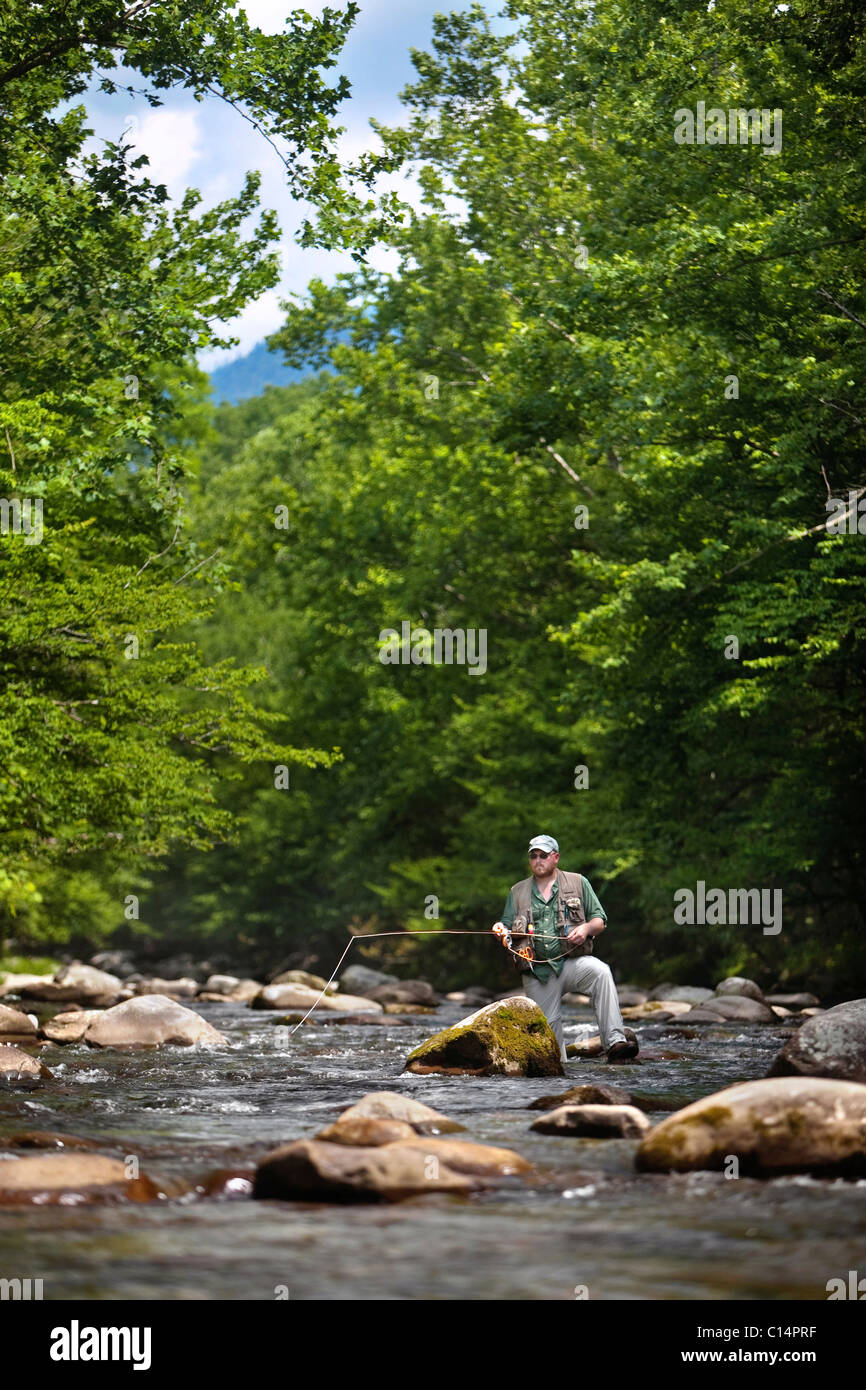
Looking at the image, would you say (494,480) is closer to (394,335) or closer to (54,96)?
(394,335)

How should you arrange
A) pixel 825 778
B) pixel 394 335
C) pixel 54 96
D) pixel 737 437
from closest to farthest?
pixel 54 96 < pixel 737 437 < pixel 825 778 < pixel 394 335

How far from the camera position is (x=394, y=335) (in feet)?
108

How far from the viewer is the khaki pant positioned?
38.3ft

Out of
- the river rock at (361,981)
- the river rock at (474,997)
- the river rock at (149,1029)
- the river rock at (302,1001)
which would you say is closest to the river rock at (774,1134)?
the river rock at (149,1029)

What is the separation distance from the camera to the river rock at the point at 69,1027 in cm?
1538

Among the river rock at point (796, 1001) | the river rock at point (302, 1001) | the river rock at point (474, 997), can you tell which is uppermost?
the river rock at point (796, 1001)

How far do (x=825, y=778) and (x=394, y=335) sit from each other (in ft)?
54.5

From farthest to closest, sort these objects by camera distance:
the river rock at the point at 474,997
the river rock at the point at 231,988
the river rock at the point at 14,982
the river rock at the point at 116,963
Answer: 1. the river rock at the point at 116,963
2. the river rock at the point at 231,988
3. the river rock at the point at 474,997
4. the river rock at the point at 14,982

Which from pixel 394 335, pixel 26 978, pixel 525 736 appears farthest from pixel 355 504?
pixel 26 978

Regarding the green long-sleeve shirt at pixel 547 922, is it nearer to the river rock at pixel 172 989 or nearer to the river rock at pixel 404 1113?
the river rock at pixel 404 1113

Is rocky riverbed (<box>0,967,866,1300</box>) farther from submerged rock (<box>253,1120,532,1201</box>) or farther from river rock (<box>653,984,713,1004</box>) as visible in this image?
river rock (<box>653,984,713,1004</box>)

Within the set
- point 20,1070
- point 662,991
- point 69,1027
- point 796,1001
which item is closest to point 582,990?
point 20,1070

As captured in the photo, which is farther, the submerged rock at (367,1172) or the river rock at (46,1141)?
the river rock at (46,1141)

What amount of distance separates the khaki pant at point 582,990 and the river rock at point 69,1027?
5586 millimetres
